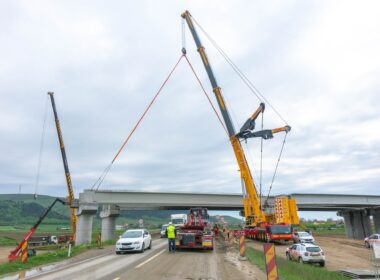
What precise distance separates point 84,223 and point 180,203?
16.6 m

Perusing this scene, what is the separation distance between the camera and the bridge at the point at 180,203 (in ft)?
151

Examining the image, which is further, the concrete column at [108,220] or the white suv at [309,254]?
the concrete column at [108,220]

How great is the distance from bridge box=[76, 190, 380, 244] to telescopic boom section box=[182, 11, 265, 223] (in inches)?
794

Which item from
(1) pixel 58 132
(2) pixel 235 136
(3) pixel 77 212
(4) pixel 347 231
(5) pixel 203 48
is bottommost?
(4) pixel 347 231

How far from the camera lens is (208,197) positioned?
5694 cm

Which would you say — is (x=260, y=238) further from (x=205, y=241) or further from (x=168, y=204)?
(x=168, y=204)

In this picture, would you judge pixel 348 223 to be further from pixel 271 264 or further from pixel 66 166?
pixel 271 264

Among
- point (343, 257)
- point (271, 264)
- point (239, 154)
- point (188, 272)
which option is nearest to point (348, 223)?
point (239, 154)

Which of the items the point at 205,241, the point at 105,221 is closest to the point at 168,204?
the point at 105,221

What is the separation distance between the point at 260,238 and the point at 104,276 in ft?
80.2

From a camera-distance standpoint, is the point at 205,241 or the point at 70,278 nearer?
the point at 70,278

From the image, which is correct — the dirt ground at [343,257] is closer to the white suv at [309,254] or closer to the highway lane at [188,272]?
the white suv at [309,254]

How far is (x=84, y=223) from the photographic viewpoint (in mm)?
45594

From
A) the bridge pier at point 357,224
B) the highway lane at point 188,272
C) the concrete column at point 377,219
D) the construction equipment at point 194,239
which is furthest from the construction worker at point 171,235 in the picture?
the bridge pier at point 357,224
